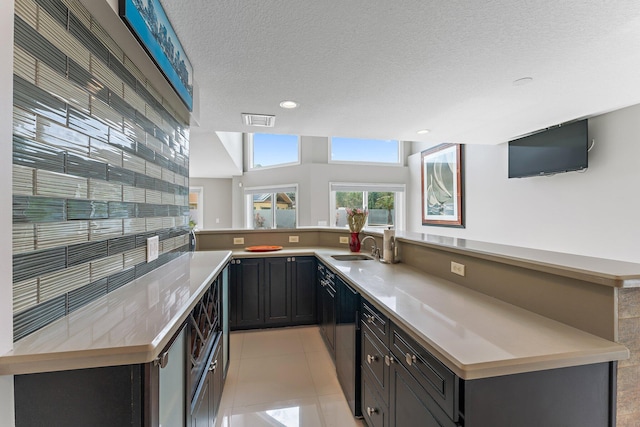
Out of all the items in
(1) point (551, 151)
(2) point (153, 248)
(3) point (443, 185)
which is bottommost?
(2) point (153, 248)

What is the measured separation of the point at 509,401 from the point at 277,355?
2.22m

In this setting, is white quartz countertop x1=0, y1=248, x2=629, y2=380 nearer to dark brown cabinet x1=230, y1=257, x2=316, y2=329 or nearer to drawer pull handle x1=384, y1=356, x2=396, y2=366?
drawer pull handle x1=384, y1=356, x2=396, y2=366

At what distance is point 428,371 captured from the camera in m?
1.02

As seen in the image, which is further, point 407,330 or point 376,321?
point 376,321

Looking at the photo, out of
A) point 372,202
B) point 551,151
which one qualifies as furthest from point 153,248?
point 372,202

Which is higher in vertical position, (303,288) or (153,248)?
(153,248)

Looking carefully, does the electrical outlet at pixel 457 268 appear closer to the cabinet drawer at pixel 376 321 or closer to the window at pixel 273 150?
the cabinet drawer at pixel 376 321

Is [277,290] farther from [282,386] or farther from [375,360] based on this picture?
[375,360]

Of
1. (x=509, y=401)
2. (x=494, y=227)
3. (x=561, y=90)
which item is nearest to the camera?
(x=509, y=401)

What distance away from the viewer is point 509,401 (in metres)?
0.89

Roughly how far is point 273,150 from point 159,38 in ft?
19.8

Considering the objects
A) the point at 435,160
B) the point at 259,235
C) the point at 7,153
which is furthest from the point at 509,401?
the point at 435,160

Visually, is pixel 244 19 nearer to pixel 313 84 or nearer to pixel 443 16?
pixel 313 84

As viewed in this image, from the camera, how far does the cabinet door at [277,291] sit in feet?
10.6
